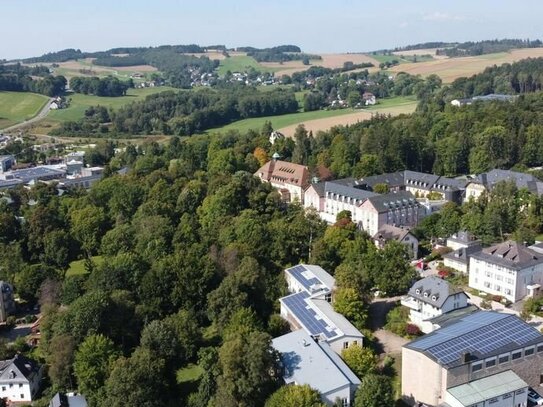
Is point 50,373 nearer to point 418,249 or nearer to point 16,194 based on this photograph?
point 418,249

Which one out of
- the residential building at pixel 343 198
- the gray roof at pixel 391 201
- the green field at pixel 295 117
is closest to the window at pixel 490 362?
the gray roof at pixel 391 201

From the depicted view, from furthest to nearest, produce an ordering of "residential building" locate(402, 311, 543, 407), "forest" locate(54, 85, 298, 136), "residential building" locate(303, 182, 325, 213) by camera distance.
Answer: "forest" locate(54, 85, 298, 136) → "residential building" locate(303, 182, 325, 213) → "residential building" locate(402, 311, 543, 407)

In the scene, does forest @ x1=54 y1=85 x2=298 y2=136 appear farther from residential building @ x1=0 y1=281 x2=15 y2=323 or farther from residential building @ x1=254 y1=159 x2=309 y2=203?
residential building @ x1=0 y1=281 x2=15 y2=323

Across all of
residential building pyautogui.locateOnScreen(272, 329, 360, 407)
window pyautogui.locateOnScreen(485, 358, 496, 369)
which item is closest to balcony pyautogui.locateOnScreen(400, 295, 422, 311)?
residential building pyautogui.locateOnScreen(272, 329, 360, 407)

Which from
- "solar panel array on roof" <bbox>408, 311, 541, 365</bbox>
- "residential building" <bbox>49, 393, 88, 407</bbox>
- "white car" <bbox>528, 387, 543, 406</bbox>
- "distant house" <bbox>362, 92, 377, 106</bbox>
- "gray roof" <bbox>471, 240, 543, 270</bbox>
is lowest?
"white car" <bbox>528, 387, 543, 406</bbox>

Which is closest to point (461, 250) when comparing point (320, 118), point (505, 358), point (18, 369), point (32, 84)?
point (505, 358)

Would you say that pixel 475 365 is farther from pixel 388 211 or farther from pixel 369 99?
pixel 369 99

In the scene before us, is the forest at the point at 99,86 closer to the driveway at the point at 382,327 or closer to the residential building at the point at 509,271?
the driveway at the point at 382,327
